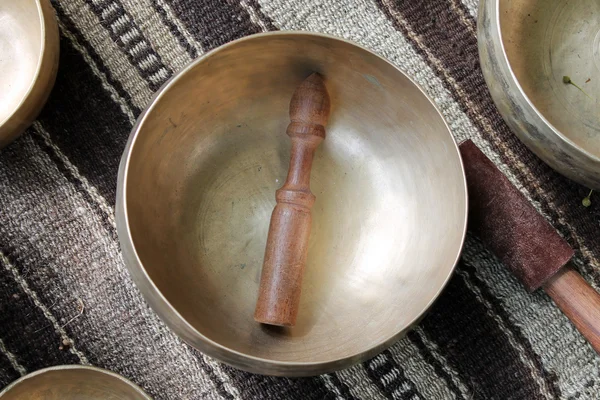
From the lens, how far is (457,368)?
111cm

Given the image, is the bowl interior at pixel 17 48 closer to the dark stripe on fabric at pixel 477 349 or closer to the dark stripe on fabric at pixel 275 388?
the dark stripe on fabric at pixel 275 388

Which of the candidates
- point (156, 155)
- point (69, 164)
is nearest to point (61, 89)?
point (69, 164)

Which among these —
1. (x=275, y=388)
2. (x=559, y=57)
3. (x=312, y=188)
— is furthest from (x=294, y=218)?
(x=559, y=57)

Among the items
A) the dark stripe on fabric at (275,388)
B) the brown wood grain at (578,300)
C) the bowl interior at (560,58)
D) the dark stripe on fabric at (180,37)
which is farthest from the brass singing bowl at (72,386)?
the bowl interior at (560,58)

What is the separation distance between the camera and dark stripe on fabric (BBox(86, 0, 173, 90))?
114 cm

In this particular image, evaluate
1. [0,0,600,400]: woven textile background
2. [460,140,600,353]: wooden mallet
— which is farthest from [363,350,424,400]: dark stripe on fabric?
[460,140,600,353]: wooden mallet

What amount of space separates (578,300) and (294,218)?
1.33 ft

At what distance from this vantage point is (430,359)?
1.11m

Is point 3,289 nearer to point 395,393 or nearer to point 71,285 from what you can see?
point 71,285

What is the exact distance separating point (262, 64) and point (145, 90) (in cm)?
22

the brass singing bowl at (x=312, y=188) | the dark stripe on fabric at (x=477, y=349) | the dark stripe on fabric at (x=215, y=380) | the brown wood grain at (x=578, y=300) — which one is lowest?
the dark stripe on fabric at (x=477, y=349)

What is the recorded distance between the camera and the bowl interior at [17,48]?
44.5 inches

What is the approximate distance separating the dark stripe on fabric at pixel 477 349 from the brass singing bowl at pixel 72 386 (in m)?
0.45

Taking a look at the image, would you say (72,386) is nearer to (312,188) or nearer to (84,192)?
(84,192)
